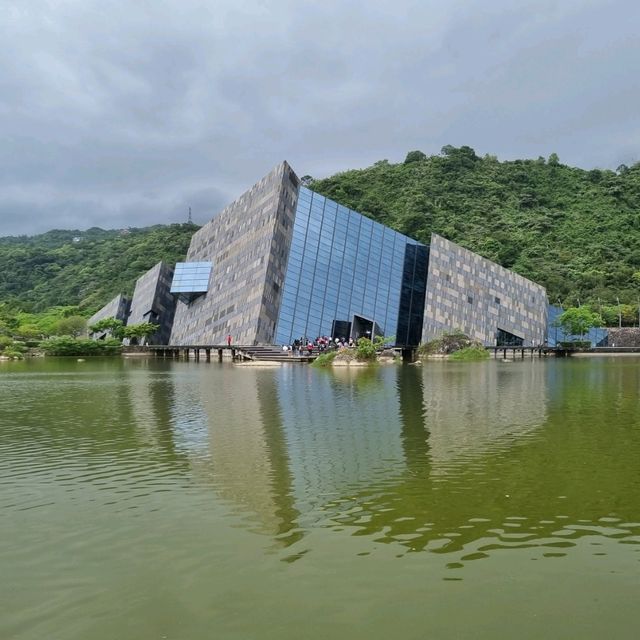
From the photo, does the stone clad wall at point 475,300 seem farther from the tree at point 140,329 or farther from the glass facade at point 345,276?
the tree at point 140,329

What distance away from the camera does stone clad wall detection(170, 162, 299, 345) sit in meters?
71.6

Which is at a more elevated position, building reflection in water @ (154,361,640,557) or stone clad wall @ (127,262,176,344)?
stone clad wall @ (127,262,176,344)

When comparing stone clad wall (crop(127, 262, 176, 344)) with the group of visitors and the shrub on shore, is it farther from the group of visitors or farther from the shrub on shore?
the shrub on shore

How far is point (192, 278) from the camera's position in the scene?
8456cm

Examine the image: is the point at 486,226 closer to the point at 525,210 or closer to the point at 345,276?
the point at 525,210

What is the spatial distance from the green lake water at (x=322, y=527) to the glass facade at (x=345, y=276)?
52234 millimetres

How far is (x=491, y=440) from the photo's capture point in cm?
1730

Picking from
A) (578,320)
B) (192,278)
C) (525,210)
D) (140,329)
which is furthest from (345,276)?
(525,210)

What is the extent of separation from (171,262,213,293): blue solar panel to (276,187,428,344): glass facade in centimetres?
1422

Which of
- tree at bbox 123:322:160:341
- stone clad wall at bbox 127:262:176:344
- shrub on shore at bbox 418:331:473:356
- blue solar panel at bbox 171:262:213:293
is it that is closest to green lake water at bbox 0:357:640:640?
shrub on shore at bbox 418:331:473:356

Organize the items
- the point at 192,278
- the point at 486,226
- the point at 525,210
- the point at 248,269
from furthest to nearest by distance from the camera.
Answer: the point at 525,210, the point at 486,226, the point at 192,278, the point at 248,269

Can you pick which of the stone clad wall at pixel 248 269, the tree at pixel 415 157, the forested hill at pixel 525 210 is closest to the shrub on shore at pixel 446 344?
the stone clad wall at pixel 248 269

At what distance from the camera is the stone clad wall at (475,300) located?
80250mm

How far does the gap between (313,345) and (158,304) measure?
31285 millimetres
